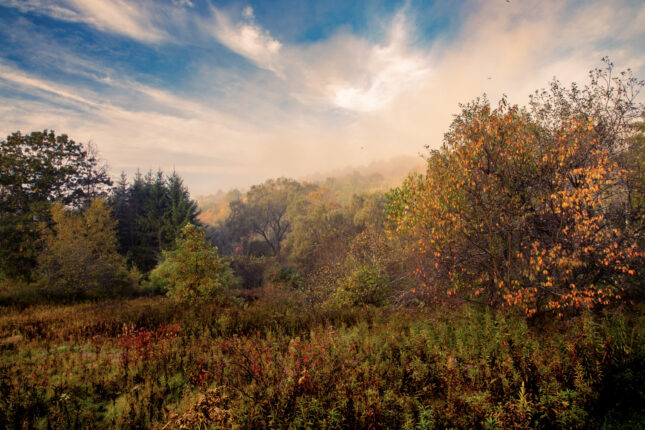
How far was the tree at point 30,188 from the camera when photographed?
84.3 ft

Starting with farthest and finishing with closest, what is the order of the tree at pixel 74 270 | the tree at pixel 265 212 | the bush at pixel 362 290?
the tree at pixel 265 212 → the tree at pixel 74 270 → the bush at pixel 362 290

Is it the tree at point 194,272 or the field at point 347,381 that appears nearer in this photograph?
the field at point 347,381

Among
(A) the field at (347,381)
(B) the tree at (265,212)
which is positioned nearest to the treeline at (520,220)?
(A) the field at (347,381)

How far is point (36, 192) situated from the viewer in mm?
28922

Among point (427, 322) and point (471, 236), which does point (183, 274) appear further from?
point (471, 236)

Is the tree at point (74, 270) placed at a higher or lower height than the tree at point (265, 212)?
lower

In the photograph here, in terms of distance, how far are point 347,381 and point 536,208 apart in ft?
24.2

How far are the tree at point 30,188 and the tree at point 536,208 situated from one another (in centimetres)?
3267

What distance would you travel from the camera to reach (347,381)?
4.37 m

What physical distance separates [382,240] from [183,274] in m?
11.1

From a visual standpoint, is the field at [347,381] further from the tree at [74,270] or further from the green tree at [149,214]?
the green tree at [149,214]

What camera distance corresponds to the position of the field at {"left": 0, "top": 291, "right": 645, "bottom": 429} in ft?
11.8

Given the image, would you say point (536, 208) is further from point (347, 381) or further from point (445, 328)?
point (347, 381)

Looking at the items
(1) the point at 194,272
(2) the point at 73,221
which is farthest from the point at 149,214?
(1) the point at 194,272
